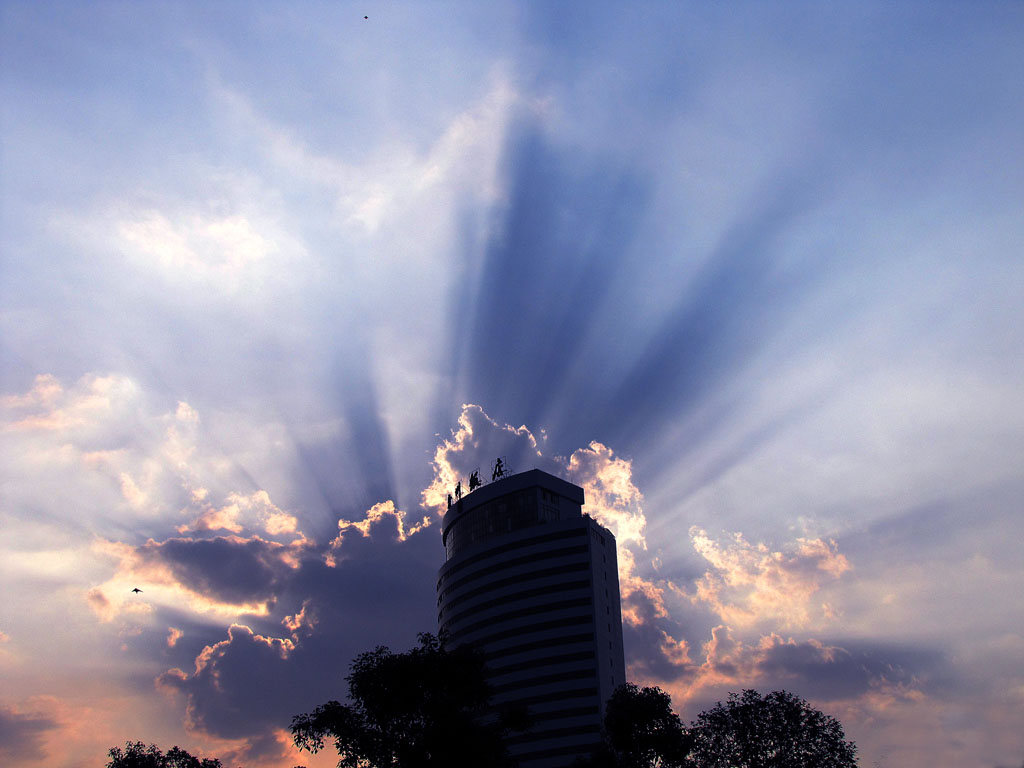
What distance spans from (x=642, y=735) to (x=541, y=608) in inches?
3279

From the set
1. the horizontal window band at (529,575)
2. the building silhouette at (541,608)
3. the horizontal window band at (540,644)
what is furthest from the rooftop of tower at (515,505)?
the horizontal window band at (540,644)

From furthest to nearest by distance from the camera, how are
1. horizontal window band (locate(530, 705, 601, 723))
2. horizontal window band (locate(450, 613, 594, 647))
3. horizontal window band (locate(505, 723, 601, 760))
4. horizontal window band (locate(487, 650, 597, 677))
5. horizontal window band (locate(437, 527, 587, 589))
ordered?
horizontal window band (locate(437, 527, 587, 589)) → horizontal window band (locate(450, 613, 594, 647)) → horizontal window band (locate(487, 650, 597, 677)) → horizontal window band (locate(530, 705, 601, 723)) → horizontal window band (locate(505, 723, 601, 760))

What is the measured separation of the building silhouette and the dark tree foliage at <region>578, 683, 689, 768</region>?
219ft

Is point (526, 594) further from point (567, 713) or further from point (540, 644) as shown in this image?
point (567, 713)

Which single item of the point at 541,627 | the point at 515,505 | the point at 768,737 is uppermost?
the point at 515,505

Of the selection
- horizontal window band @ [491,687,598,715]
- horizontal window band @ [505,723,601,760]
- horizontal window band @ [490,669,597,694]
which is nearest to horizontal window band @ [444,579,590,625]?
horizontal window band @ [490,669,597,694]

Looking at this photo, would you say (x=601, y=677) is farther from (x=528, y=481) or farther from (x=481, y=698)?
(x=481, y=698)

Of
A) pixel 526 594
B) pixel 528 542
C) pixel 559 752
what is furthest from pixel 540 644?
pixel 528 542

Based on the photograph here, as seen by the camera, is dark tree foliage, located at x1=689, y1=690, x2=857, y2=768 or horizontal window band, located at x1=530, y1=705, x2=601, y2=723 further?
horizontal window band, located at x1=530, y1=705, x2=601, y2=723

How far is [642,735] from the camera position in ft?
273

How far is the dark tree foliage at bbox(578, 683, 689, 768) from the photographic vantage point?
81.0m

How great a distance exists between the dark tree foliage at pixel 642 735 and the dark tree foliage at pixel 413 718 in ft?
58.4

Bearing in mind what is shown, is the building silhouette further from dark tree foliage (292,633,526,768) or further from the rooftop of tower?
dark tree foliage (292,633,526,768)

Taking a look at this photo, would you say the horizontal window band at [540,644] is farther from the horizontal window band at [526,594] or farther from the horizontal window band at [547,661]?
the horizontal window band at [526,594]
